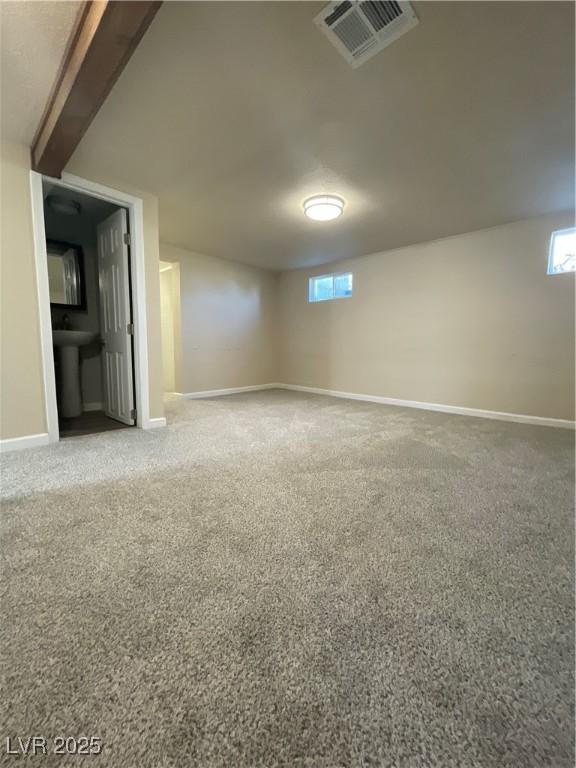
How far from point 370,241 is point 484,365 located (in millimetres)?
2179

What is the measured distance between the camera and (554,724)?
0.69 meters

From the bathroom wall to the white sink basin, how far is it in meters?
0.30

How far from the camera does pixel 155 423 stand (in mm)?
3229

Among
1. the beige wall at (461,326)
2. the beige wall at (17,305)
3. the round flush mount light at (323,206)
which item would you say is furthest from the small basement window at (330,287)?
the beige wall at (17,305)

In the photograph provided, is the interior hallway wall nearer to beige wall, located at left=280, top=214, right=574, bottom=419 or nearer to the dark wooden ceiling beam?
the dark wooden ceiling beam

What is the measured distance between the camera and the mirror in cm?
362

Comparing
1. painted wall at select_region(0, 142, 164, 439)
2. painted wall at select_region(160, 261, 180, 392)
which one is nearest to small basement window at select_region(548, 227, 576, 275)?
painted wall at select_region(0, 142, 164, 439)

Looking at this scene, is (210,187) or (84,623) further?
(210,187)

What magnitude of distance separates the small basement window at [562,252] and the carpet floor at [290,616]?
249cm

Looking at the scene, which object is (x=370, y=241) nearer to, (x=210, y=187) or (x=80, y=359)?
(x=210, y=187)

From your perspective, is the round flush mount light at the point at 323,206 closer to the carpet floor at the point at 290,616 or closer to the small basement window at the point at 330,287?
the small basement window at the point at 330,287

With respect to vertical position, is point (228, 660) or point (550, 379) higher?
point (550, 379)

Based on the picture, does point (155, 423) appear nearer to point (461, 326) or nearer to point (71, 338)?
point (71, 338)

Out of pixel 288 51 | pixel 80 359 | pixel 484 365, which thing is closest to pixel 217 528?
pixel 288 51
